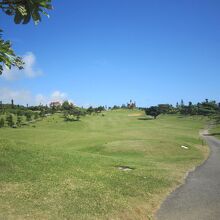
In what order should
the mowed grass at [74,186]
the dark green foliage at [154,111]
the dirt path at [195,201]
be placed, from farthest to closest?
the dark green foliage at [154,111] → the dirt path at [195,201] → the mowed grass at [74,186]

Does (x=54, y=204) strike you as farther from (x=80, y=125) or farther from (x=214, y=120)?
(x=214, y=120)

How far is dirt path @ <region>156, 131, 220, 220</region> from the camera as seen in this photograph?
54.6 ft

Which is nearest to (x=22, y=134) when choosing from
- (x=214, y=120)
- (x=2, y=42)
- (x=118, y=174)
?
(x=118, y=174)

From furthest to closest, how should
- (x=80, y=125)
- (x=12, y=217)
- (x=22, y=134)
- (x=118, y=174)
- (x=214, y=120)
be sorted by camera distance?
(x=214, y=120) → (x=80, y=125) → (x=22, y=134) → (x=118, y=174) → (x=12, y=217)

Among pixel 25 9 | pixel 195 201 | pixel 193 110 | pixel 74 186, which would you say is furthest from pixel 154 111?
pixel 25 9

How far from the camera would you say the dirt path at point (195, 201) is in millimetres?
16639

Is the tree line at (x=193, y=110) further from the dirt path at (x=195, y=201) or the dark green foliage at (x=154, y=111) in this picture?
the dirt path at (x=195, y=201)

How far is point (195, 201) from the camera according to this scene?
19.2 m

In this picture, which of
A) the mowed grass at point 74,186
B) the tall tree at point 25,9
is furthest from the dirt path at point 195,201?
the tall tree at point 25,9

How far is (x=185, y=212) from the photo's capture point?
1706cm

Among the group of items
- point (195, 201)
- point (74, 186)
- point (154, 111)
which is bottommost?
point (195, 201)

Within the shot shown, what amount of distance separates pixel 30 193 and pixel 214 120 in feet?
446

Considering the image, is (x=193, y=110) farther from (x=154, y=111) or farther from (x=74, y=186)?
(x=74, y=186)

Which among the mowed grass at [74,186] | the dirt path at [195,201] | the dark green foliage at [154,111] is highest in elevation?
the dark green foliage at [154,111]
